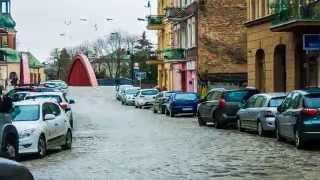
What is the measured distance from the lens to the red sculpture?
129m

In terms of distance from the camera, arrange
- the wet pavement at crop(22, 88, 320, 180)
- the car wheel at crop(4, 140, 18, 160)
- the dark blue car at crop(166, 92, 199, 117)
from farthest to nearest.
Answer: the dark blue car at crop(166, 92, 199, 117)
the car wheel at crop(4, 140, 18, 160)
the wet pavement at crop(22, 88, 320, 180)

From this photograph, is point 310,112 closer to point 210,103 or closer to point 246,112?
point 246,112

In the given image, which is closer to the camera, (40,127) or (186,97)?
(40,127)

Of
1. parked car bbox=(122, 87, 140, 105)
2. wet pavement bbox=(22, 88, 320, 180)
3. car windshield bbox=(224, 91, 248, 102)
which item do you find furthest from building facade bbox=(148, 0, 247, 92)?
wet pavement bbox=(22, 88, 320, 180)

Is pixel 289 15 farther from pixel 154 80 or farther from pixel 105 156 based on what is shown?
pixel 154 80

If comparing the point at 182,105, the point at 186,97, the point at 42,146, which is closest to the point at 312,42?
the point at 42,146

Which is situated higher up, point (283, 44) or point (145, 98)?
point (283, 44)

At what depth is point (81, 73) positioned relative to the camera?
134 m

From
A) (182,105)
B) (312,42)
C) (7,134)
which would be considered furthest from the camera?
(182,105)

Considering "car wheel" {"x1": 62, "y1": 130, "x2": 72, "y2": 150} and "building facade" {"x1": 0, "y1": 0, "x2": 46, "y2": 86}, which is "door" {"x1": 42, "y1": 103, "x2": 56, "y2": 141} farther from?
"building facade" {"x1": 0, "y1": 0, "x2": 46, "y2": 86}

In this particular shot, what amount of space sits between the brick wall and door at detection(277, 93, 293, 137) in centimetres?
4001

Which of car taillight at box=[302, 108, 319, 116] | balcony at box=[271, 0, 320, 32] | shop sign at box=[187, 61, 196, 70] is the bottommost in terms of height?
car taillight at box=[302, 108, 319, 116]

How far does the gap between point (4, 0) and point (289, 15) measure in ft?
185

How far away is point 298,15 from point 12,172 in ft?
91.4
